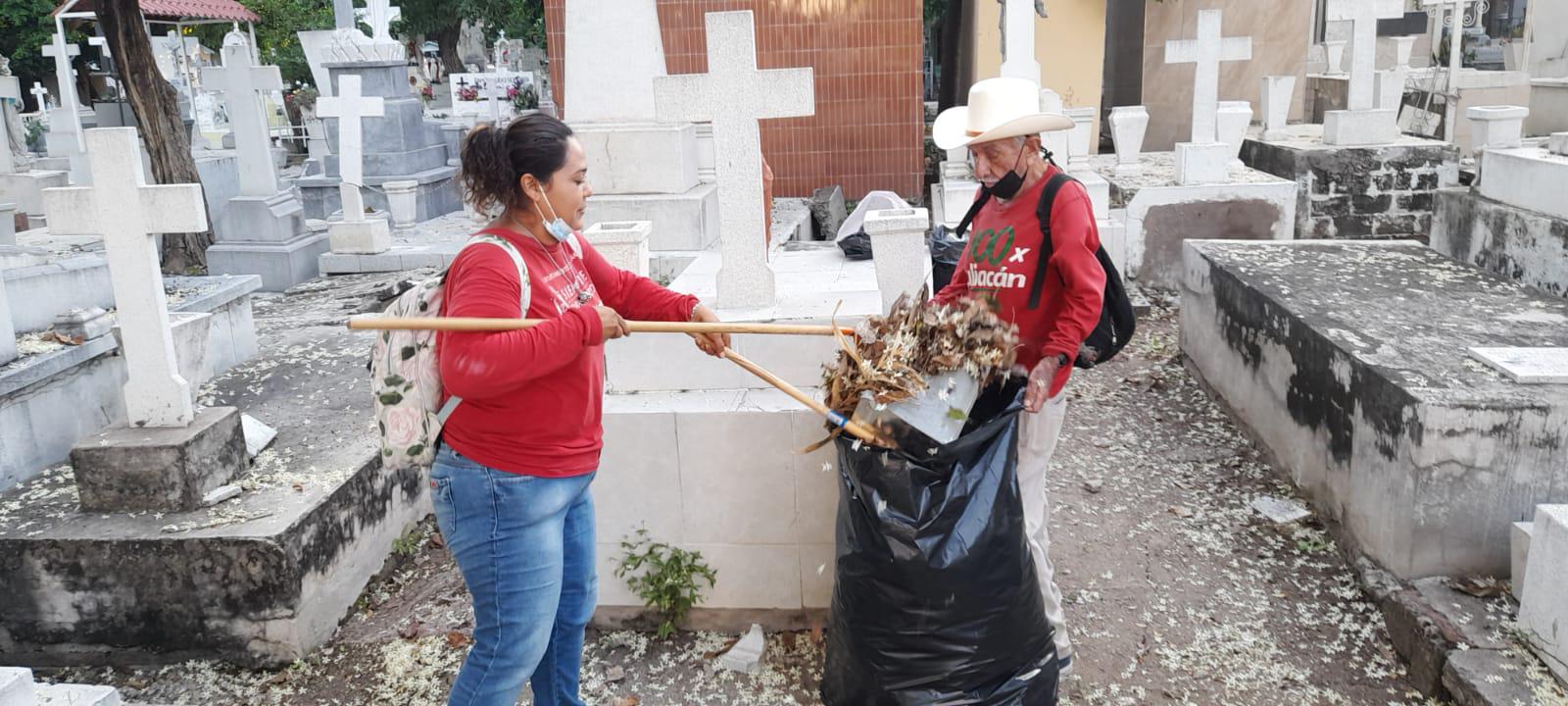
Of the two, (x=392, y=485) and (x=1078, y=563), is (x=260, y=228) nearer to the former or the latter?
(x=392, y=485)

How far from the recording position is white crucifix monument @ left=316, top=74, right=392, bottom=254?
369 inches

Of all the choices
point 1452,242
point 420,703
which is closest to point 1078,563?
point 420,703

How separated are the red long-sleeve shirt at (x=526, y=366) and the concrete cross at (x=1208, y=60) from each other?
6.93 m

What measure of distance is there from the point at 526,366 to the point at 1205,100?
24.9ft

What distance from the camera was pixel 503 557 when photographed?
2.27m

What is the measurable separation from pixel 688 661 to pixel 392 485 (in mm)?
1652

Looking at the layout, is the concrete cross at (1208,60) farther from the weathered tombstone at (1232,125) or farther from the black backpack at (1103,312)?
the black backpack at (1103,312)

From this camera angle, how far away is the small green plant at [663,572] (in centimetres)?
331

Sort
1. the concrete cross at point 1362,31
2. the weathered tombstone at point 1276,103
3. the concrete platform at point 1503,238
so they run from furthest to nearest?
the weathered tombstone at point 1276,103 → the concrete cross at point 1362,31 → the concrete platform at point 1503,238

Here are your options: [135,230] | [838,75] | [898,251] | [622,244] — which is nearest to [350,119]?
[838,75]

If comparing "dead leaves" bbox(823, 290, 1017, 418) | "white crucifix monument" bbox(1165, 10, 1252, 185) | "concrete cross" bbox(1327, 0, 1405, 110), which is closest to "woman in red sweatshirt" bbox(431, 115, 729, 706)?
"dead leaves" bbox(823, 290, 1017, 418)

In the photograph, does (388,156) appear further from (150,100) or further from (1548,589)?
(1548,589)

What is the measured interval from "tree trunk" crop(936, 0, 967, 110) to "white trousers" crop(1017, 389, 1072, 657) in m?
12.4

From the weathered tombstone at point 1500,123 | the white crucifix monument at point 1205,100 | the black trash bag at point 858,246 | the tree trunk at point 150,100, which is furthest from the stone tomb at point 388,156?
the weathered tombstone at point 1500,123
